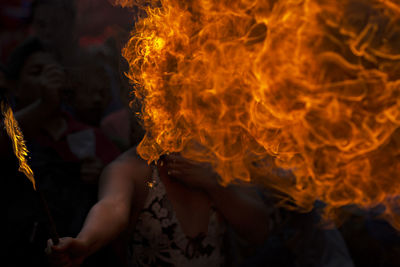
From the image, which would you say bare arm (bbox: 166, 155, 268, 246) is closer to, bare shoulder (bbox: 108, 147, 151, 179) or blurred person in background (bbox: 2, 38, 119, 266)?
bare shoulder (bbox: 108, 147, 151, 179)

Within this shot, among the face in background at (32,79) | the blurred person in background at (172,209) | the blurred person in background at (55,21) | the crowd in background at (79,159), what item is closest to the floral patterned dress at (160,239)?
the blurred person in background at (172,209)

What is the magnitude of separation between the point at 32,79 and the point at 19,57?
11 centimetres

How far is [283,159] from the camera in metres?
0.79

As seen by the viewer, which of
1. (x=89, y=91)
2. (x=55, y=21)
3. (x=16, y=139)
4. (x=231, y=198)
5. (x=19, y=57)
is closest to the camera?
(x=16, y=139)

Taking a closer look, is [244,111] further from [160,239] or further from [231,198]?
[160,239]

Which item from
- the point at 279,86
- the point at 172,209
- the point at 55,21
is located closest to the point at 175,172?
the point at 172,209

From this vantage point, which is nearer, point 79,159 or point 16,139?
point 16,139

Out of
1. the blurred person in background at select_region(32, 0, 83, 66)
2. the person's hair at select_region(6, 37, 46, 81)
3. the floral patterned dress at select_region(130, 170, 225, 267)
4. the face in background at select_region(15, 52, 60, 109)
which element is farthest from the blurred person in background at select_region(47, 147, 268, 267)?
the blurred person in background at select_region(32, 0, 83, 66)

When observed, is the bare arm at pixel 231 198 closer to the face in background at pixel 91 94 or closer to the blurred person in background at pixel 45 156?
the blurred person in background at pixel 45 156

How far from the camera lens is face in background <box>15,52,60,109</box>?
952 mm

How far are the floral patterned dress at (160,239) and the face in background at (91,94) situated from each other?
1.67ft

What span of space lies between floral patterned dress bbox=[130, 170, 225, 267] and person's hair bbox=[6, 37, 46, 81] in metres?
0.61

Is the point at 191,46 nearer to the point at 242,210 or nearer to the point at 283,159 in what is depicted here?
the point at 283,159

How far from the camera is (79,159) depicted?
0.94m
